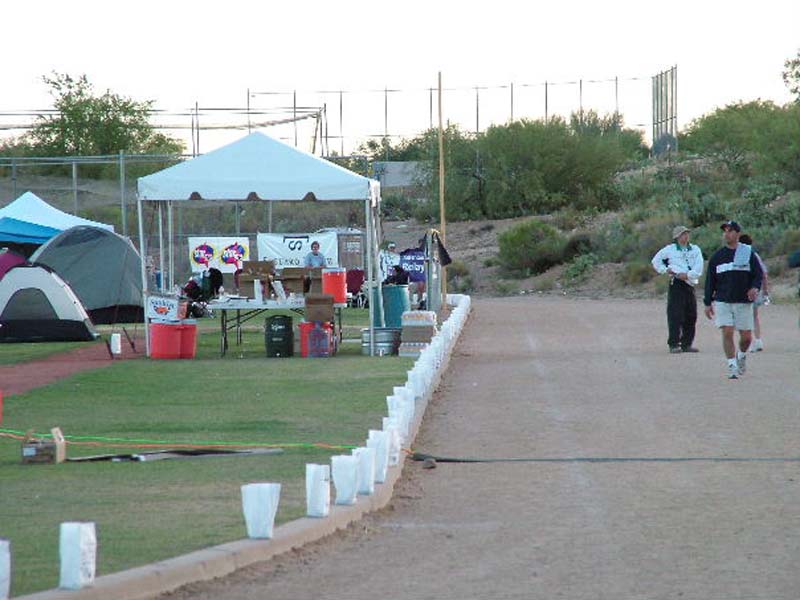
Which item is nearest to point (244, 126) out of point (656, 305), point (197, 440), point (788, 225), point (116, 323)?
point (116, 323)

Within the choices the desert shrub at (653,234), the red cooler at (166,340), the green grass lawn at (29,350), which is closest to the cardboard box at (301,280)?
the red cooler at (166,340)

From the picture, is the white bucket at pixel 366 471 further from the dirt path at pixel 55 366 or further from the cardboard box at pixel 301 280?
the cardboard box at pixel 301 280

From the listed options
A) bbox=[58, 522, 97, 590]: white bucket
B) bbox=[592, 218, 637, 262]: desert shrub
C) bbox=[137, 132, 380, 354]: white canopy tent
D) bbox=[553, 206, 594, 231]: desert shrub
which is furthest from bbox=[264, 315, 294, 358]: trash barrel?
bbox=[553, 206, 594, 231]: desert shrub

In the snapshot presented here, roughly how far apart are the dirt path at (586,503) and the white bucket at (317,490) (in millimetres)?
196

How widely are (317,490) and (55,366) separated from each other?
1433 centimetres

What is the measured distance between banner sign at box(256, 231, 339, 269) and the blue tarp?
5.69m

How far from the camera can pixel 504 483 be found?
37.7ft

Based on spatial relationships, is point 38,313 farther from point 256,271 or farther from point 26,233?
point 26,233

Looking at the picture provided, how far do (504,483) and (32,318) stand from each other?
18530mm

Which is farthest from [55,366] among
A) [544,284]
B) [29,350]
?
[544,284]

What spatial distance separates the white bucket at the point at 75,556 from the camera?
6863mm

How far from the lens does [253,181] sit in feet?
78.6

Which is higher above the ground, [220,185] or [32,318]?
[220,185]

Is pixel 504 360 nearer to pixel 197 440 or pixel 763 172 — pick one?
pixel 197 440
